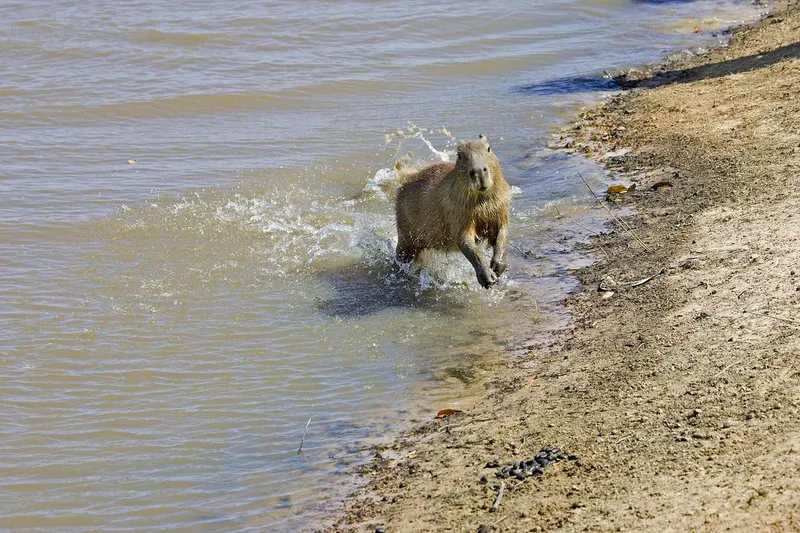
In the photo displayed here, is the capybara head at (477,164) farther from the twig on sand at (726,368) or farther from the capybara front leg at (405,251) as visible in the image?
the twig on sand at (726,368)

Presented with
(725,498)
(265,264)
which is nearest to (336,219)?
(265,264)

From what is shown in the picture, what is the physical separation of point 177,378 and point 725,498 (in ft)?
12.0

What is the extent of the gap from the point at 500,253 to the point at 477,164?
28.3 inches

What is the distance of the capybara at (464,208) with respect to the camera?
721 centimetres

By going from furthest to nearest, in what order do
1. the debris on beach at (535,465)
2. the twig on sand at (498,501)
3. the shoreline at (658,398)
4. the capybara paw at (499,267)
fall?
the capybara paw at (499,267), the debris on beach at (535,465), the twig on sand at (498,501), the shoreline at (658,398)

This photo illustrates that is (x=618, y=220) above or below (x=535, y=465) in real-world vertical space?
above

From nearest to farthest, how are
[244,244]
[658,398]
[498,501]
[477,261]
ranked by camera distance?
[498,501], [658,398], [477,261], [244,244]

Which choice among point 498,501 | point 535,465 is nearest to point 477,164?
Answer: point 535,465

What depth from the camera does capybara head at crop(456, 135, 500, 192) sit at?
23.3 ft

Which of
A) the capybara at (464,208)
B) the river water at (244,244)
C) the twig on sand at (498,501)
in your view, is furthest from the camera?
the capybara at (464,208)

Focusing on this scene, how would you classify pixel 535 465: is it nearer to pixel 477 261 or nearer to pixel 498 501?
pixel 498 501

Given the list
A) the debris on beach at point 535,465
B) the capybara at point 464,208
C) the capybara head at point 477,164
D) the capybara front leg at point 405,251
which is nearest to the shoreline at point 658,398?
the debris on beach at point 535,465

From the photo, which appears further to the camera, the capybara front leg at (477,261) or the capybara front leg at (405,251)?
the capybara front leg at (405,251)

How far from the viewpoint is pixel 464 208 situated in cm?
743
